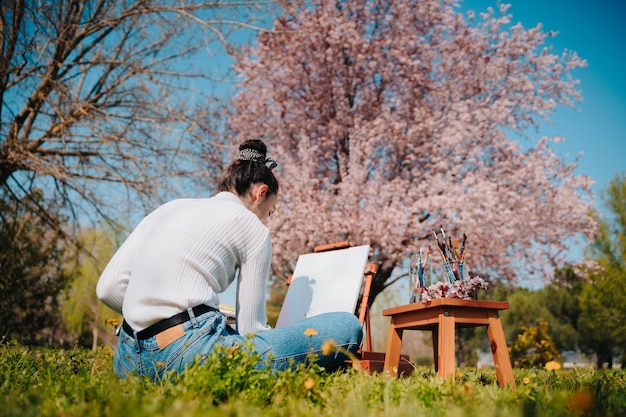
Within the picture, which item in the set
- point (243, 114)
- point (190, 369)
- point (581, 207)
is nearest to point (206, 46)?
point (243, 114)

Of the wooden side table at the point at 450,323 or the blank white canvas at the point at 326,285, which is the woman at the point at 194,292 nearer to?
the wooden side table at the point at 450,323

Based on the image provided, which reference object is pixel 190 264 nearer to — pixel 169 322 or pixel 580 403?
pixel 169 322

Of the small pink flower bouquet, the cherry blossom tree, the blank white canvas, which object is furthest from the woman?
the cherry blossom tree

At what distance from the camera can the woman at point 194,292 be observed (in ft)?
5.92

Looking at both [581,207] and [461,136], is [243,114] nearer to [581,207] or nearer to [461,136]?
[461,136]

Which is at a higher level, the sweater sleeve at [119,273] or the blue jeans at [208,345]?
the sweater sleeve at [119,273]

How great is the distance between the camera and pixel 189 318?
5.96 ft

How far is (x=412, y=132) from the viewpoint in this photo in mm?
8695

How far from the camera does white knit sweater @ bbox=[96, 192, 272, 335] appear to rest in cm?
182

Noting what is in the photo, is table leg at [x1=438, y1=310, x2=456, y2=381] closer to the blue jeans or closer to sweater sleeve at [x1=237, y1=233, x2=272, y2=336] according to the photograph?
the blue jeans

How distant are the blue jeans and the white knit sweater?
0.08 metres

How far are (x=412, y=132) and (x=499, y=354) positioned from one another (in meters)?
6.62

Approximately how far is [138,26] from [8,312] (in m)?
5.07

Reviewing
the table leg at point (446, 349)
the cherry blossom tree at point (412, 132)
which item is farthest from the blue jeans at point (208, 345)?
the cherry blossom tree at point (412, 132)
